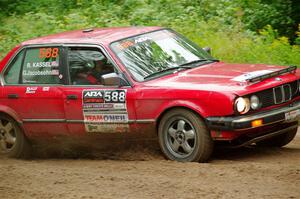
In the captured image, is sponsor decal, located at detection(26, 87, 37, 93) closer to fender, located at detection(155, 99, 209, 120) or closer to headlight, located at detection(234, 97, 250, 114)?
fender, located at detection(155, 99, 209, 120)

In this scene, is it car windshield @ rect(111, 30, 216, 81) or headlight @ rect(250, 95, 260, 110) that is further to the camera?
car windshield @ rect(111, 30, 216, 81)

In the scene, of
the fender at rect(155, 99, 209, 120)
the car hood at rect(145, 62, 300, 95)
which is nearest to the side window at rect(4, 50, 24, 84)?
the car hood at rect(145, 62, 300, 95)

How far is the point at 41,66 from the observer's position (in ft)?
29.5

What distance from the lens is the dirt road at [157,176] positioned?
248 inches

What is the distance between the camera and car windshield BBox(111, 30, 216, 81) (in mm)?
8289

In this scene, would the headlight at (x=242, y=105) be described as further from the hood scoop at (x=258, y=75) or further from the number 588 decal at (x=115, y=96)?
the number 588 decal at (x=115, y=96)

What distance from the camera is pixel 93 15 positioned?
1661 cm

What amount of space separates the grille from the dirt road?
637 mm

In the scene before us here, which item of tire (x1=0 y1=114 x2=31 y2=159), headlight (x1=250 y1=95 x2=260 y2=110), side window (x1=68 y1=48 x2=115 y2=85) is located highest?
side window (x1=68 y1=48 x2=115 y2=85)

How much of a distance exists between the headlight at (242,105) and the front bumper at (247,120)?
6 cm

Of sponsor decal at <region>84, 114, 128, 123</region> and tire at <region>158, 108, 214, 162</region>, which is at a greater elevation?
sponsor decal at <region>84, 114, 128, 123</region>

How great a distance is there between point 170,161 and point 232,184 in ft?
4.87

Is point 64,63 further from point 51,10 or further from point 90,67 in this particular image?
point 51,10

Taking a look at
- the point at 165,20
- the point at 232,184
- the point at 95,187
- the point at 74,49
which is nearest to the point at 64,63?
the point at 74,49
